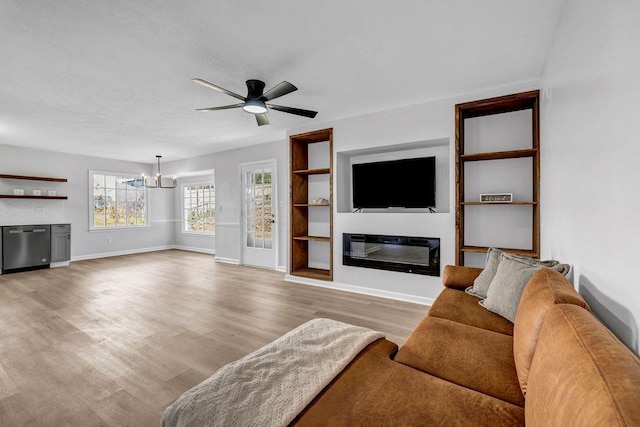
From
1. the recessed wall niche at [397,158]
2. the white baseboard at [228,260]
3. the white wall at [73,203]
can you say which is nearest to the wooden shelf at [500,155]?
the recessed wall niche at [397,158]

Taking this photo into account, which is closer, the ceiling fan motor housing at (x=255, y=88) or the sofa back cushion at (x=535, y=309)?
the sofa back cushion at (x=535, y=309)

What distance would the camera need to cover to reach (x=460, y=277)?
2465 millimetres

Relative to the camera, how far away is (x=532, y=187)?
3.16 m

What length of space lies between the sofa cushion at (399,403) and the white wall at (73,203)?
7.63 metres

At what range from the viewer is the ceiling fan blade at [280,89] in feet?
8.21

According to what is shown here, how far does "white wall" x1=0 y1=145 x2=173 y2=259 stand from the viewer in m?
5.66

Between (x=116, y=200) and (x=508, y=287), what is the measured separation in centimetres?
856

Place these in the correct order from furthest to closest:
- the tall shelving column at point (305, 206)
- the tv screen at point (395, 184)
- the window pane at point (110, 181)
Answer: the window pane at point (110, 181)
the tall shelving column at point (305, 206)
the tv screen at point (395, 184)

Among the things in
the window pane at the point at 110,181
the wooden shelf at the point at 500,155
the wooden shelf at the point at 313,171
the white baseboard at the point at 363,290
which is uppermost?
the window pane at the point at 110,181

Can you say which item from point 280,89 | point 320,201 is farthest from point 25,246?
point 280,89

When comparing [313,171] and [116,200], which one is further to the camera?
[116,200]

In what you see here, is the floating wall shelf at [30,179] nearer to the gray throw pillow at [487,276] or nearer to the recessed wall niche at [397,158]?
the recessed wall niche at [397,158]

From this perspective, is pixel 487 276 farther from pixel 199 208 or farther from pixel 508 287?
pixel 199 208

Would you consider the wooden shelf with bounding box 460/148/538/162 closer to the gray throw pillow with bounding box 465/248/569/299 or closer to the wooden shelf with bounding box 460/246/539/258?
the wooden shelf with bounding box 460/246/539/258
